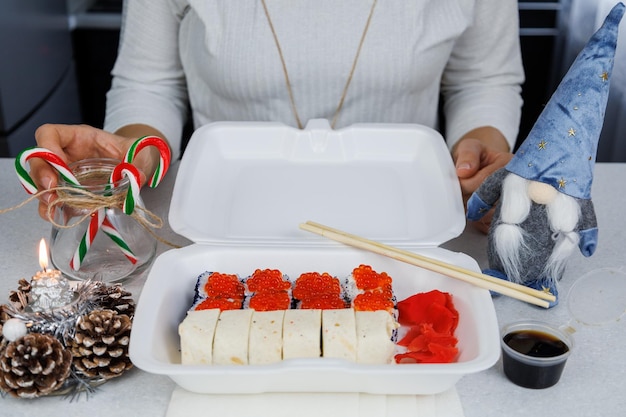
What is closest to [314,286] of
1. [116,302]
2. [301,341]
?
[301,341]

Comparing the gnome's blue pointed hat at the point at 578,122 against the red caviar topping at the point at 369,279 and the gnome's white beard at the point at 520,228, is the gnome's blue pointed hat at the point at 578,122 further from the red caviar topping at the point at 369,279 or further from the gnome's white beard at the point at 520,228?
the red caviar topping at the point at 369,279

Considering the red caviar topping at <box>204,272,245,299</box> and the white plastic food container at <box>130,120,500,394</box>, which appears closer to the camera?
the white plastic food container at <box>130,120,500,394</box>

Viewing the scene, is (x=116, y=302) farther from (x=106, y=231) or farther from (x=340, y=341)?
(x=340, y=341)

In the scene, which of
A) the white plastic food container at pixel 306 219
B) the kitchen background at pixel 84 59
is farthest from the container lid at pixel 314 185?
the kitchen background at pixel 84 59

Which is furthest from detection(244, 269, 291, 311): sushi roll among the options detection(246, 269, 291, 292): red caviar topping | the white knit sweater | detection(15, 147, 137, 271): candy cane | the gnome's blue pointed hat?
the white knit sweater

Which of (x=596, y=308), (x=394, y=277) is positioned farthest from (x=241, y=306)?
(x=596, y=308)

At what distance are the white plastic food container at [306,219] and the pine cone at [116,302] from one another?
5cm

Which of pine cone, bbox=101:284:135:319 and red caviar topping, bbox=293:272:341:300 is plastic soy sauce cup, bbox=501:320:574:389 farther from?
pine cone, bbox=101:284:135:319

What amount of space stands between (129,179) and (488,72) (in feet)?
2.88

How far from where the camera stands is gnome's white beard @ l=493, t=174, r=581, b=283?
0.89 m

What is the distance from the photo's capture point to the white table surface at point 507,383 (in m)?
0.82

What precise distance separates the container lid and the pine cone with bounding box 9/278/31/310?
0.21 meters

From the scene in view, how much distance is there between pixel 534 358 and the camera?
0.82 m

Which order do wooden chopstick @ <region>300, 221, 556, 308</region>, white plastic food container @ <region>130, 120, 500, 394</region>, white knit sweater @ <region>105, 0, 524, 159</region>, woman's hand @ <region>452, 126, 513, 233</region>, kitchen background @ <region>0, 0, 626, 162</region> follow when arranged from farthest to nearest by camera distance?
kitchen background @ <region>0, 0, 626, 162</region> < white knit sweater @ <region>105, 0, 524, 159</region> < woman's hand @ <region>452, 126, 513, 233</region> < wooden chopstick @ <region>300, 221, 556, 308</region> < white plastic food container @ <region>130, 120, 500, 394</region>
